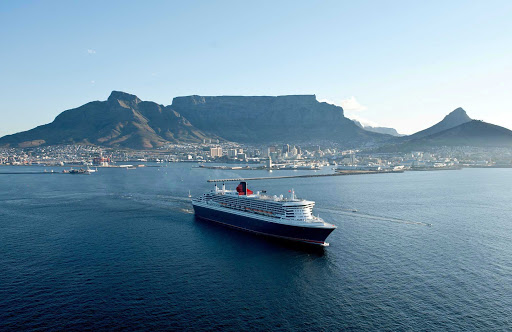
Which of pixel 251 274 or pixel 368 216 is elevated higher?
pixel 368 216

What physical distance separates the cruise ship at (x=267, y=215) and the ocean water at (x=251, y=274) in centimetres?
154

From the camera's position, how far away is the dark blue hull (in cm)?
3697

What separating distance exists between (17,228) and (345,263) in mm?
40007

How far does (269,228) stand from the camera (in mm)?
41031

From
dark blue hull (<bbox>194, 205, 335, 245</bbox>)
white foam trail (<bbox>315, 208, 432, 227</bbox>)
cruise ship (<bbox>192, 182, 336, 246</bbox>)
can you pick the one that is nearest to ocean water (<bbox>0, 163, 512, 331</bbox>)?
white foam trail (<bbox>315, 208, 432, 227</bbox>)

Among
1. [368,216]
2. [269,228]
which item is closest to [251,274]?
[269,228]

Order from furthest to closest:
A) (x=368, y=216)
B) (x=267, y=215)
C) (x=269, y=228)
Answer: (x=368, y=216)
(x=267, y=215)
(x=269, y=228)

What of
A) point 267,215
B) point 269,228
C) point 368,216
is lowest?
point 368,216

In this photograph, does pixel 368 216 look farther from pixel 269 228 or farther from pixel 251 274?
pixel 251 274

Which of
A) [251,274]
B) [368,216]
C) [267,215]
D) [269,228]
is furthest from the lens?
[368,216]

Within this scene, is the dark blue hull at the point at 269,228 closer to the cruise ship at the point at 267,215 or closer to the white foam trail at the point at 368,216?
the cruise ship at the point at 267,215

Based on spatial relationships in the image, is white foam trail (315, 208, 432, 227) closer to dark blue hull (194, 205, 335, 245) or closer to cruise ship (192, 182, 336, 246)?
cruise ship (192, 182, 336, 246)

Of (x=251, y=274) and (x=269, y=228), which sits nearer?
(x=251, y=274)

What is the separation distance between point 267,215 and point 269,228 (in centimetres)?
202
